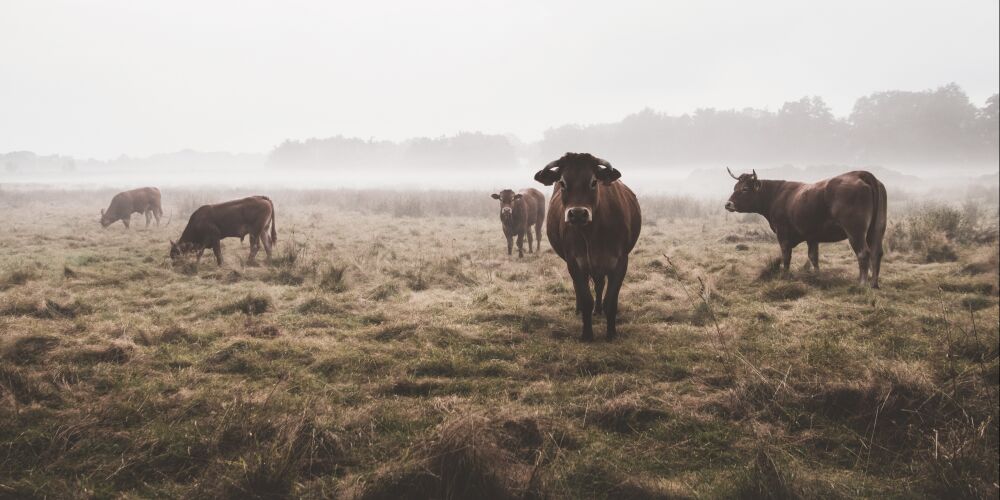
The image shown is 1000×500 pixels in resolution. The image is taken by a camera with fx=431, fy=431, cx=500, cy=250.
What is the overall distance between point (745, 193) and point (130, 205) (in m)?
20.3

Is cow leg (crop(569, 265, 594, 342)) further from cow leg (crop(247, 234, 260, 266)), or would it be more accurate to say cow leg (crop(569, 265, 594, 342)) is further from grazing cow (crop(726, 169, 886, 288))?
cow leg (crop(247, 234, 260, 266))

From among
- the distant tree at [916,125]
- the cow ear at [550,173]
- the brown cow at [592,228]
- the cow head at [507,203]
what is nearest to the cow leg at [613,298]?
the brown cow at [592,228]

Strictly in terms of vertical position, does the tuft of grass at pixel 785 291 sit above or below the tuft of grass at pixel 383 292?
below

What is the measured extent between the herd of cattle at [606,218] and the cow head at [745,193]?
20 millimetres

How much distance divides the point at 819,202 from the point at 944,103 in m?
19.9

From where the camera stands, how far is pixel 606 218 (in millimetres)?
5363

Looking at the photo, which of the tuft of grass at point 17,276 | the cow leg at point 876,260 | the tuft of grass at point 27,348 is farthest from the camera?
the cow leg at point 876,260

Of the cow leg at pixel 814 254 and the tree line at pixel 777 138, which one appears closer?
the cow leg at pixel 814 254

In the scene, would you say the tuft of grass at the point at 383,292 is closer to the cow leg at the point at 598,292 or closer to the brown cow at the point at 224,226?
the cow leg at the point at 598,292

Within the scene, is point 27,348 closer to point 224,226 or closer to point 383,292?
point 383,292

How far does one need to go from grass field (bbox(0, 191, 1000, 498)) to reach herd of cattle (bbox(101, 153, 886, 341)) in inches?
24.6

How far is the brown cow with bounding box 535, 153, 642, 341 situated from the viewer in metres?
5.10

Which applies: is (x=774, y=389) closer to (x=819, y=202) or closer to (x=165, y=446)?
(x=165, y=446)

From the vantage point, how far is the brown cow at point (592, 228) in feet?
16.7
